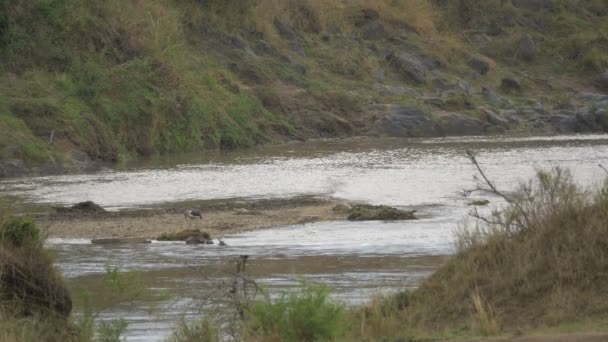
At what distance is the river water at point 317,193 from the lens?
1432cm

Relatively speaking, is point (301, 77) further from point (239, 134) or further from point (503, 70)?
point (503, 70)

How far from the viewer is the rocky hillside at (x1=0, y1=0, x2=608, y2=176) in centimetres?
3341

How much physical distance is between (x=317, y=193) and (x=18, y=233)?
15797mm

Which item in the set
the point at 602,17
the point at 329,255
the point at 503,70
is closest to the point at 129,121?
the point at 329,255

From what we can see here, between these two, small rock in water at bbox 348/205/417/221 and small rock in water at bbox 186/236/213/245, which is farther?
small rock in water at bbox 348/205/417/221

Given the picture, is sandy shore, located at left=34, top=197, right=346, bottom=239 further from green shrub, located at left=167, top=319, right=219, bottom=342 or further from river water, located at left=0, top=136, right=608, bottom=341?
green shrub, located at left=167, top=319, right=219, bottom=342

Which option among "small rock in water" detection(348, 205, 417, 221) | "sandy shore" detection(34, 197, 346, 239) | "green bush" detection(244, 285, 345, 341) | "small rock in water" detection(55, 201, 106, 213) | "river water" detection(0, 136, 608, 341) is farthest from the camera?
"small rock in water" detection(55, 201, 106, 213)

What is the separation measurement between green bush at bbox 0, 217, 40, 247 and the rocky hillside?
7669 mm

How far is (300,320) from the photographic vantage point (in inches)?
371

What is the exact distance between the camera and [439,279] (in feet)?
35.2

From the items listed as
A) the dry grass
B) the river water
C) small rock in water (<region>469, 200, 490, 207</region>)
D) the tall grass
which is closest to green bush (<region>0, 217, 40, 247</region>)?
the river water

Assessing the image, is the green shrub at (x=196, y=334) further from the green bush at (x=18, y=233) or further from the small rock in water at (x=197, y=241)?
the small rock in water at (x=197, y=241)

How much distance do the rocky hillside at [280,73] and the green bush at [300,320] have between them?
30.6 ft

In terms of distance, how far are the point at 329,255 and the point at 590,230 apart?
676cm
